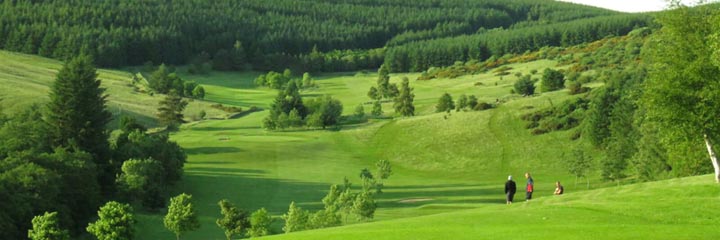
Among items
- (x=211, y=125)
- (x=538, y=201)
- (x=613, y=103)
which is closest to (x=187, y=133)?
(x=211, y=125)

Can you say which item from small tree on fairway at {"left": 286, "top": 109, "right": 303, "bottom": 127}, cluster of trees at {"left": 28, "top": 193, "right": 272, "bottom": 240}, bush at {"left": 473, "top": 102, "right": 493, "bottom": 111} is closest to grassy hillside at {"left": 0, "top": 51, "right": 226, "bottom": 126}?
small tree on fairway at {"left": 286, "top": 109, "right": 303, "bottom": 127}

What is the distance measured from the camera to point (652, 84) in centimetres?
4759

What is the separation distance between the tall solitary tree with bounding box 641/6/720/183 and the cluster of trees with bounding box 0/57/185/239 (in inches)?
1798

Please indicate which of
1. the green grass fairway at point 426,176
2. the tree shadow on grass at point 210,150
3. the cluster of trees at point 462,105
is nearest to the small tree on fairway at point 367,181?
the green grass fairway at point 426,176

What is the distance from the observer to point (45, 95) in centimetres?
13725

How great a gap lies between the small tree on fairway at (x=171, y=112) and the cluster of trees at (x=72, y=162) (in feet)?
90.2

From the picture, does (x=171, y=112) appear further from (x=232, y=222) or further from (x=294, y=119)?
(x=232, y=222)

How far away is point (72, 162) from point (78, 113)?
1879cm

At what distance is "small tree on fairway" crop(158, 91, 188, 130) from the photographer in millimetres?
143625

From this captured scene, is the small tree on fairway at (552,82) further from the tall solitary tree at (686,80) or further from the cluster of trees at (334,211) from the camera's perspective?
the tall solitary tree at (686,80)

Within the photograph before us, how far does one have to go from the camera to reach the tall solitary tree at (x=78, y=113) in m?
96.6

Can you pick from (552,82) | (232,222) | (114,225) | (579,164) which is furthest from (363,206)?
(552,82)

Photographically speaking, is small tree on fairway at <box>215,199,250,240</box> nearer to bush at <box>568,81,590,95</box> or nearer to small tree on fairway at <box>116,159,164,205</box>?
small tree on fairway at <box>116,159,164,205</box>

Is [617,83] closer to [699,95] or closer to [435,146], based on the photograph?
[435,146]
